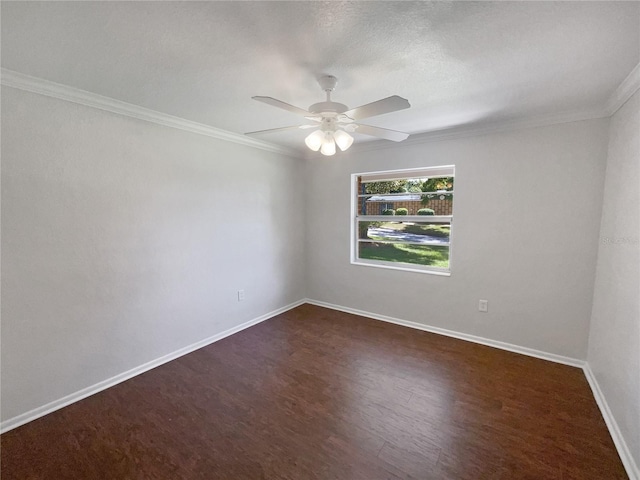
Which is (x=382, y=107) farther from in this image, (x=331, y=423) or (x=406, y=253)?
(x=406, y=253)

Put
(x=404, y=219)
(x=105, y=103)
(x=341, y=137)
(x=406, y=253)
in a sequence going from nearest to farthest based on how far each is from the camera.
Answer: (x=341, y=137) → (x=105, y=103) → (x=404, y=219) → (x=406, y=253)

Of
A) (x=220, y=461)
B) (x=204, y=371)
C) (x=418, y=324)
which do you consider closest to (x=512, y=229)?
(x=418, y=324)

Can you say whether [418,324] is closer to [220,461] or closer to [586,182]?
[586,182]

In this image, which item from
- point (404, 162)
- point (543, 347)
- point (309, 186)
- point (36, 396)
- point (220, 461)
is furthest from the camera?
point (309, 186)

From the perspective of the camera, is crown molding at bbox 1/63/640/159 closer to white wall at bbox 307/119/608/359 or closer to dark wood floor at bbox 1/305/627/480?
white wall at bbox 307/119/608/359

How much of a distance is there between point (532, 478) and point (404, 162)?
2.86 meters

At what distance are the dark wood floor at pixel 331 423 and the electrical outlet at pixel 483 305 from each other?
0.44m

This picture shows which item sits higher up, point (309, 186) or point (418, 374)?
point (309, 186)

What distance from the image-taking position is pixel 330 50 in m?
1.46

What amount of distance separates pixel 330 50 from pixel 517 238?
2.45 metres

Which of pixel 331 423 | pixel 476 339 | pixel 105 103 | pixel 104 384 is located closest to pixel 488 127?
pixel 476 339

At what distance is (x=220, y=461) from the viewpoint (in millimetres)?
1583

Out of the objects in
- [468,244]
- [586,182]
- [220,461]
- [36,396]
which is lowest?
[220,461]

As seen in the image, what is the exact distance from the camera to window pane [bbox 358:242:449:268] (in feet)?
11.0
